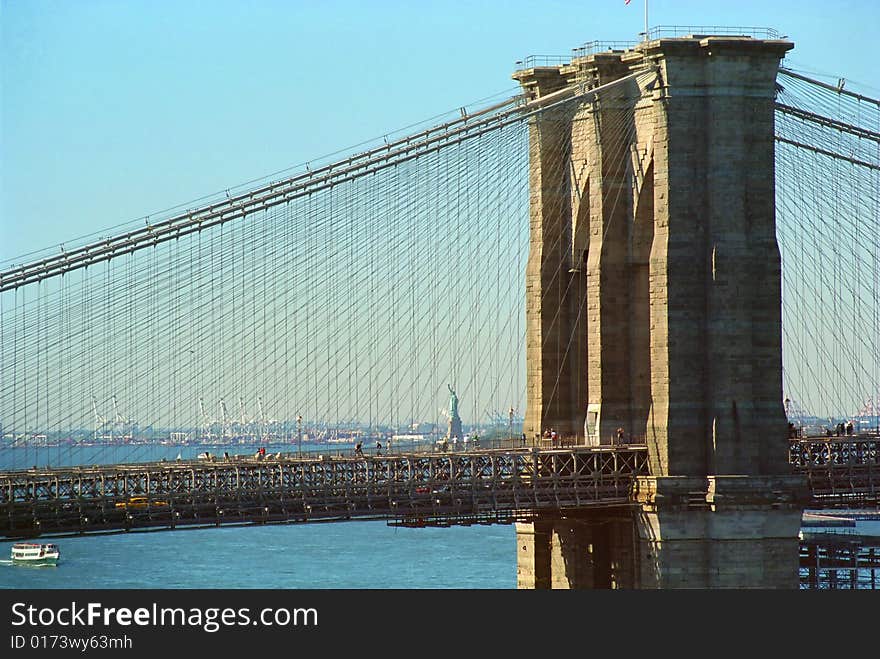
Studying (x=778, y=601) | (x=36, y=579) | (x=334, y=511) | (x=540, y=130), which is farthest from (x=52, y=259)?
(x=36, y=579)

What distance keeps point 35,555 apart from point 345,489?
9158cm

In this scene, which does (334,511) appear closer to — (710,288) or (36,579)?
(710,288)

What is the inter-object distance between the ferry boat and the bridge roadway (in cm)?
8471

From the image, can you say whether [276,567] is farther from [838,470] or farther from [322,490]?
[322,490]

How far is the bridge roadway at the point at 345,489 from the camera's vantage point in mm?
82250

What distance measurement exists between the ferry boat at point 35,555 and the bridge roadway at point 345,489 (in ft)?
278

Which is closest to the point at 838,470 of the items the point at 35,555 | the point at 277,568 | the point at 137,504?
the point at 137,504

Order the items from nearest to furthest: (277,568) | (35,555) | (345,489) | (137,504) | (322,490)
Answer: (137,504), (322,490), (345,489), (35,555), (277,568)

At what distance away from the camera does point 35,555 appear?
17275 cm

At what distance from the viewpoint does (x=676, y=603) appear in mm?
76312

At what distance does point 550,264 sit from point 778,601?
2729 cm

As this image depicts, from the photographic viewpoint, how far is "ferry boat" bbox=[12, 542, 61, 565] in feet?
564

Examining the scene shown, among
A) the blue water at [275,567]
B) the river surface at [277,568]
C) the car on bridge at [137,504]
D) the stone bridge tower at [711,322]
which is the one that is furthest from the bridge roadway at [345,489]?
the blue water at [275,567]

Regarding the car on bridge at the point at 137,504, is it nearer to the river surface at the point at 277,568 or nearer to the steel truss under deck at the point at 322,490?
the steel truss under deck at the point at 322,490
